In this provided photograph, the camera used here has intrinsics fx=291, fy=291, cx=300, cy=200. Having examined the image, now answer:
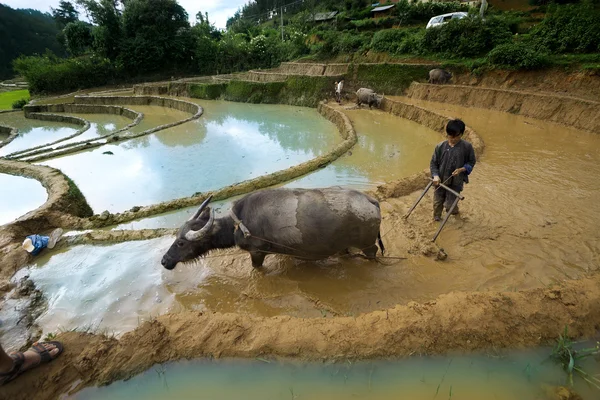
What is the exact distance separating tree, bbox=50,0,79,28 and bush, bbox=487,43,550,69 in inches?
2437

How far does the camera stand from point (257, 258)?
12.8 feet

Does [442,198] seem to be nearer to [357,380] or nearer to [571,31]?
[357,380]

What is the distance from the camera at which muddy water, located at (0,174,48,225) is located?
6.58 metres

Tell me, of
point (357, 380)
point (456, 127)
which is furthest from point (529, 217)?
point (357, 380)

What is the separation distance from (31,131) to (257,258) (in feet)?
63.4

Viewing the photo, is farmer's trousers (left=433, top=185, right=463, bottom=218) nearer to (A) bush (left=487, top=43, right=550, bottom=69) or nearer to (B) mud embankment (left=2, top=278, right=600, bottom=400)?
(B) mud embankment (left=2, top=278, right=600, bottom=400)

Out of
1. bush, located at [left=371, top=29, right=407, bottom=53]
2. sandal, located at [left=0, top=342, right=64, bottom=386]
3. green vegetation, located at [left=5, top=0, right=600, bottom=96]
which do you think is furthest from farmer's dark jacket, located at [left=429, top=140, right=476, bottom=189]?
bush, located at [left=371, top=29, right=407, bottom=53]

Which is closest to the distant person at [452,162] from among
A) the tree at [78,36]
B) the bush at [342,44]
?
the bush at [342,44]

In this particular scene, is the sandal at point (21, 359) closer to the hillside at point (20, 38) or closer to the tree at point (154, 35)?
the tree at point (154, 35)

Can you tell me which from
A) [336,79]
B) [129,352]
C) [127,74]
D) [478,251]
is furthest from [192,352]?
[127,74]

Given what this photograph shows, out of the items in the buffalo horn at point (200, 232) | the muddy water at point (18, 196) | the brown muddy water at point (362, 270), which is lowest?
the muddy water at point (18, 196)

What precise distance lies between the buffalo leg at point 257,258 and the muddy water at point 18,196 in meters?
5.98

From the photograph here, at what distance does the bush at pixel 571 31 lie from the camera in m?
9.83

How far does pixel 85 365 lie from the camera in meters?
2.57
